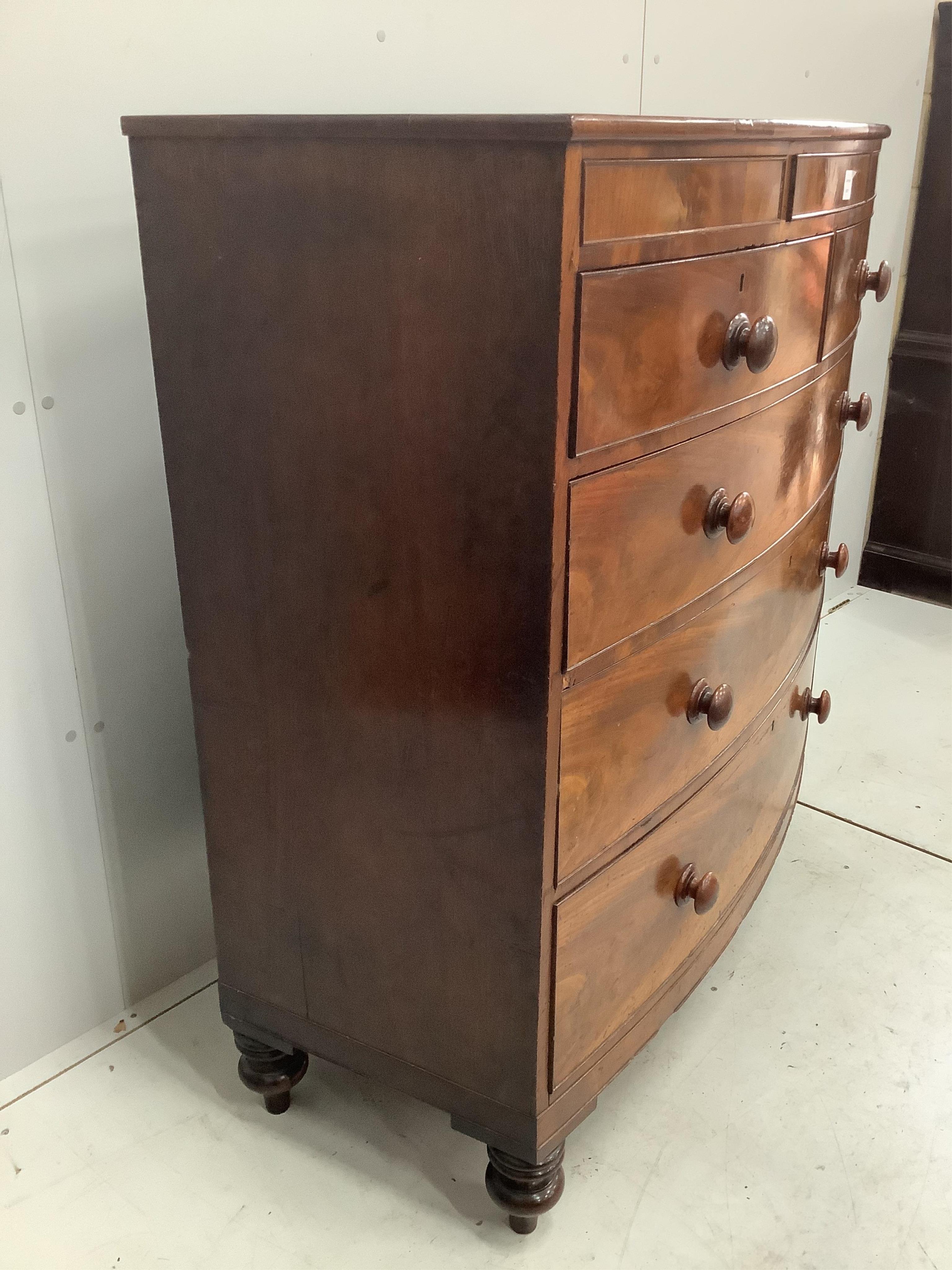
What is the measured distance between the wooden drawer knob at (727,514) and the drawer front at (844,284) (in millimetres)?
343

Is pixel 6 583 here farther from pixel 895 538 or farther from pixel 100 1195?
pixel 895 538

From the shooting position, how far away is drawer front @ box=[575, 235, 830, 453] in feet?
2.88

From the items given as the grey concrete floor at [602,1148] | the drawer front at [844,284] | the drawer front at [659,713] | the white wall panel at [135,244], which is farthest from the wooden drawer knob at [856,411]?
the grey concrete floor at [602,1148]

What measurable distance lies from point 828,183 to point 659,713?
2.01 feet

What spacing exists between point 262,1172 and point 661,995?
0.52m

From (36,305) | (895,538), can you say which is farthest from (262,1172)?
(895,538)

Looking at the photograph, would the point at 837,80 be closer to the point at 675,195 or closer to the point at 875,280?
the point at 875,280

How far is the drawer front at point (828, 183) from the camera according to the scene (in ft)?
3.63

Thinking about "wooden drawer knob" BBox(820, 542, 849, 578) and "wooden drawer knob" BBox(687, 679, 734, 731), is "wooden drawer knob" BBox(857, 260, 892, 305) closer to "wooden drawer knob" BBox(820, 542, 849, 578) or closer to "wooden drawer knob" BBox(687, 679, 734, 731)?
"wooden drawer knob" BBox(820, 542, 849, 578)

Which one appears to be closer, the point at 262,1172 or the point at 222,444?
the point at 222,444

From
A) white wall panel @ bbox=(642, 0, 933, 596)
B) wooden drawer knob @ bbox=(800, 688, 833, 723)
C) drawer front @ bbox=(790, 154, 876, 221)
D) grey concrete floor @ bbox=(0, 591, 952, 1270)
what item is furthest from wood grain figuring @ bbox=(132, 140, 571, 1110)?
white wall panel @ bbox=(642, 0, 933, 596)

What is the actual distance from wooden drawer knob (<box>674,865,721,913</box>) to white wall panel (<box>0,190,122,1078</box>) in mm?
748

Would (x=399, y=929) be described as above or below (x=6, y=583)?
below

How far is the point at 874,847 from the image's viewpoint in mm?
1906
